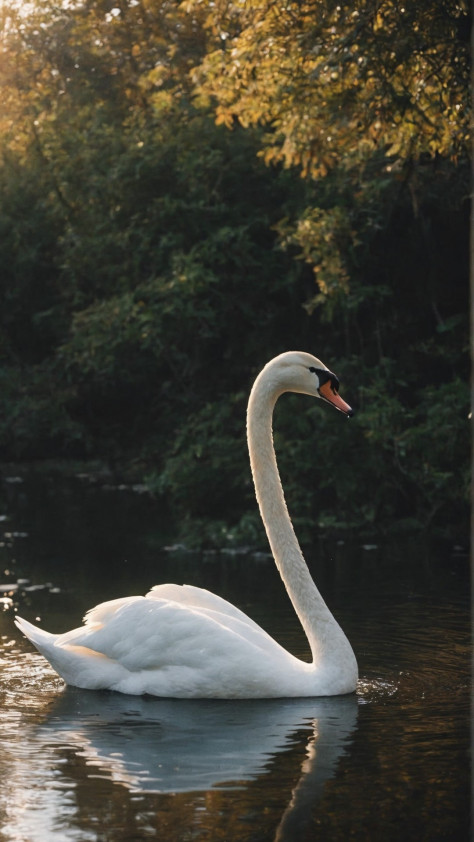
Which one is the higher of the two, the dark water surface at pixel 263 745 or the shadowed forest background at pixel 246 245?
the shadowed forest background at pixel 246 245

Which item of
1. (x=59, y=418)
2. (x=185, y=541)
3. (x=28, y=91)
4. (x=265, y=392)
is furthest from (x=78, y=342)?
(x=265, y=392)

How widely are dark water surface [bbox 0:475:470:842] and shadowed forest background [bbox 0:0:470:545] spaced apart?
412cm

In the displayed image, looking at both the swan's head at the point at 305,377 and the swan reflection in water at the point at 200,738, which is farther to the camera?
the swan's head at the point at 305,377

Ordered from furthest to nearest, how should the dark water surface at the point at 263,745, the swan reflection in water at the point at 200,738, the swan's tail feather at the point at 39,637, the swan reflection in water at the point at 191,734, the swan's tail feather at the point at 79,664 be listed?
the swan's tail feather at the point at 39,637
the swan's tail feather at the point at 79,664
the swan reflection in water at the point at 191,734
the swan reflection in water at the point at 200,738
the dark water surface at the point at 263,745

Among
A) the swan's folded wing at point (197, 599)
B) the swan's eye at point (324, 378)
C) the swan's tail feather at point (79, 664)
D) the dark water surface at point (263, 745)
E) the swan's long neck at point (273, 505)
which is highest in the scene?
the swan's eye at point (324, 378)

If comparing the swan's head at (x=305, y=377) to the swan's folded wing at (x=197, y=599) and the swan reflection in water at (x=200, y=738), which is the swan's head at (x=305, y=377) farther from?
the swan reflection in water at (x=200, y=738)

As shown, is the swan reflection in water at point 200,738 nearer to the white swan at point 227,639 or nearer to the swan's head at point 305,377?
the white swan at point 227,639

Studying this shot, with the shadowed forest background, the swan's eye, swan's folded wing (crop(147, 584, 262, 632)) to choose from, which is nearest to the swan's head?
the swan's eye

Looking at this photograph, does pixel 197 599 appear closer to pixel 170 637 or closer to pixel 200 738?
pixel 170 637

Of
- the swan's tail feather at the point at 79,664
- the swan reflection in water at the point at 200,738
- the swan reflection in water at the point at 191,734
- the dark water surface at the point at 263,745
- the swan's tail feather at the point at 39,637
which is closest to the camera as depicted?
the dark water surface at the point at 263,745

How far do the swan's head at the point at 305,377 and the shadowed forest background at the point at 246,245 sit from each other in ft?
15.3

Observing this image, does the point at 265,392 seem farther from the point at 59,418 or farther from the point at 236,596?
the point at 59,418

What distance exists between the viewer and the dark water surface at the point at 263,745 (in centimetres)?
561

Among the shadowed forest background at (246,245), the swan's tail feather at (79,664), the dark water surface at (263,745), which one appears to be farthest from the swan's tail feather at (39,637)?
the shadowed forest background at (246,245)
